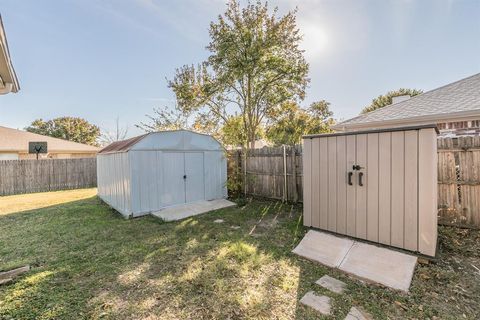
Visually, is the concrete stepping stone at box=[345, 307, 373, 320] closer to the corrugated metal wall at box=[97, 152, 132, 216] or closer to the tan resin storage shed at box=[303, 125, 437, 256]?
the tan resin storage shed at box=[303, 125, 437, 256]

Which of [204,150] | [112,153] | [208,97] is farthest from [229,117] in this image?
[112,153]

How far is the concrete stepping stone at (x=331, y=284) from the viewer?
2543 mm

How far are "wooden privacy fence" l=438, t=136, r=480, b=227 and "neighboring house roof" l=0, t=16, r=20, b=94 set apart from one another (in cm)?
737

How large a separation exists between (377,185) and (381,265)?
1.21 metres

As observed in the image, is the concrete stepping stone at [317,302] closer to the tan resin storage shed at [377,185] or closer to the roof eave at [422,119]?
the tan resin storage shed at [377,185]

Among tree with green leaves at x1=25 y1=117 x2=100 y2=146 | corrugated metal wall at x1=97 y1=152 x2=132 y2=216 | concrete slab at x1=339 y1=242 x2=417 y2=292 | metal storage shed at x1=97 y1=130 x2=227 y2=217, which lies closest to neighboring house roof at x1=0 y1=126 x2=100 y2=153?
corrugated metal wall at x1=97 y1=152 x2=132 y2=216

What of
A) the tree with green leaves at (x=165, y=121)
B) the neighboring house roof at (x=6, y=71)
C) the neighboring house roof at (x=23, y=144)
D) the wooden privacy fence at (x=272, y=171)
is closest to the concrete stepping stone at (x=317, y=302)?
the neighboring house roof at (x=6, y=71)

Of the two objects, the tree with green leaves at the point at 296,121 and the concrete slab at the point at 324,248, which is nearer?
the concrete slab at the point at 324,248

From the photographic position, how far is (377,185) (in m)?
3.46

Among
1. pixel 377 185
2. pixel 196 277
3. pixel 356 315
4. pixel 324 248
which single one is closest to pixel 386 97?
pixel 377 185

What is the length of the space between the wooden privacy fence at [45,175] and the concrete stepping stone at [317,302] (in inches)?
573

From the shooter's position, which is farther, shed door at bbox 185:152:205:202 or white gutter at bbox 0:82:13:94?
shed door at bbox 185:152:205:202

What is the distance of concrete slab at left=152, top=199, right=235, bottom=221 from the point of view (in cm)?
575

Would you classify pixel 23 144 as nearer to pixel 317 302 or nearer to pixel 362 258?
pixel 317 302
